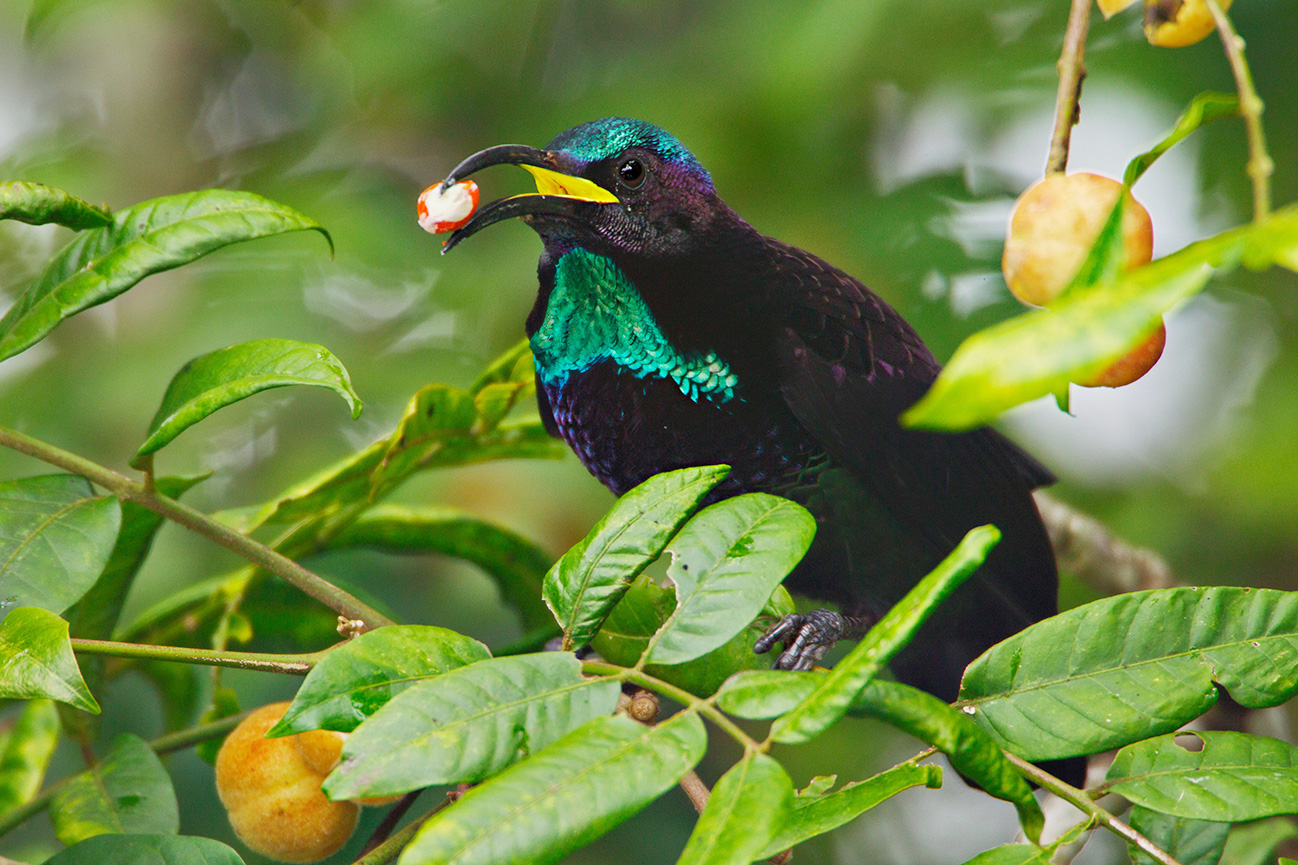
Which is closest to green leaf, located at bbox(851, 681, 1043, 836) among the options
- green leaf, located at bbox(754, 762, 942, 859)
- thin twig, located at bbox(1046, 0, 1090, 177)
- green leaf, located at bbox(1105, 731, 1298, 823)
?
green leaf, located at bbox(754, 762, 942, 859)

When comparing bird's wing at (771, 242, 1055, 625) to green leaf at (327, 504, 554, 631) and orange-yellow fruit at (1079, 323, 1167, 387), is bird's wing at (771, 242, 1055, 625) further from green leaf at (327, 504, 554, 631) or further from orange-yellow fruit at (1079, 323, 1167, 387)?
green leaf at (327, 504, 554, 631)

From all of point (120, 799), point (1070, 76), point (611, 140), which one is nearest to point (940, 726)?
point (1070, 76)

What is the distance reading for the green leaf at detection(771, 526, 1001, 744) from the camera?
503mm

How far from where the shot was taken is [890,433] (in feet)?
3.18

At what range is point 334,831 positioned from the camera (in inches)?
38.4

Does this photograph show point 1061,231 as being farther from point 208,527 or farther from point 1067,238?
point 208,527

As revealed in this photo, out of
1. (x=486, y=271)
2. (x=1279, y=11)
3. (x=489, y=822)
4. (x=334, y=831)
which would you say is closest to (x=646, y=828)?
(x=334, y=831)

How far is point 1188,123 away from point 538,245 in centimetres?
147

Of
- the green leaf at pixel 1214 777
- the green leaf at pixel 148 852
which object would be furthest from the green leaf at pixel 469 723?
the green leaf at pixel 1214 777

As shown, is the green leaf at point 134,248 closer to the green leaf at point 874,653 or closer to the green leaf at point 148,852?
the green leaf at point 148,852

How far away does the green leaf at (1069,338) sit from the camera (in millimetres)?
375

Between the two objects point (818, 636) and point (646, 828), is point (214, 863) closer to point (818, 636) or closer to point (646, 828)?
point (818, 636)

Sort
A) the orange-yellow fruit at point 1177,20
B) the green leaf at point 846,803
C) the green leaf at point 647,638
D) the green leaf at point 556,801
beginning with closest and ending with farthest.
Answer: the green leaf at point 556,801 → the green leaf at point 846,803 → the orange-yellow fruit at point 1177,20 → the green leaf at point 647,638

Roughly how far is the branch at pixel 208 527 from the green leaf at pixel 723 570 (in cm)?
30
